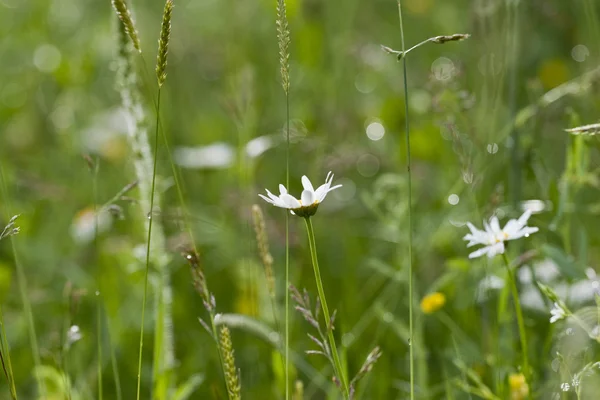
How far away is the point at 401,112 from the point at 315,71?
1.43 ft

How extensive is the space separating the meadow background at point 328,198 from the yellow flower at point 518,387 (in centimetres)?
3

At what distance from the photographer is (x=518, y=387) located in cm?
137

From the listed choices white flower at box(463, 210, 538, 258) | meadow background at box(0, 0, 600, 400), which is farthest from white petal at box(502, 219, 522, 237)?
meadow background at box(0, 0, 600, 400)

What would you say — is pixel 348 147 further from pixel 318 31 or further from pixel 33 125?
pixel 33 125

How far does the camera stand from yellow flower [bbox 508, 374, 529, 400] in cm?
135

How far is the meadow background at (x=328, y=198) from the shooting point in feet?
5.29

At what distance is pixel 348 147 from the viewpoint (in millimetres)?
2600

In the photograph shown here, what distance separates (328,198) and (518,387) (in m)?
1.55

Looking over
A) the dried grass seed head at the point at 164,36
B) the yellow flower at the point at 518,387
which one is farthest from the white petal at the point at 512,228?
the dried grass seed head at the point at 164,36

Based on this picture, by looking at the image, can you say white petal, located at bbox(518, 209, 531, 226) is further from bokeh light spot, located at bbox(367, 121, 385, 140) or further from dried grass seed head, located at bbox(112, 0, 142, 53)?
bokeh light spot, located at bbox(367, 121, 385, 140)

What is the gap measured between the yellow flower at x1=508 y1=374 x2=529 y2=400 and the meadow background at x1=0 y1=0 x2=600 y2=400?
31 mm

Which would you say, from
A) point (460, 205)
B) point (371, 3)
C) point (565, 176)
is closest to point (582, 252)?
point (565, 176)

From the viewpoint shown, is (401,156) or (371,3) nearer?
(401,156)

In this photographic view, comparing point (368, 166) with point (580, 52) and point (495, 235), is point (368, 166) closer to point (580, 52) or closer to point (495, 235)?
point (580, 52)
